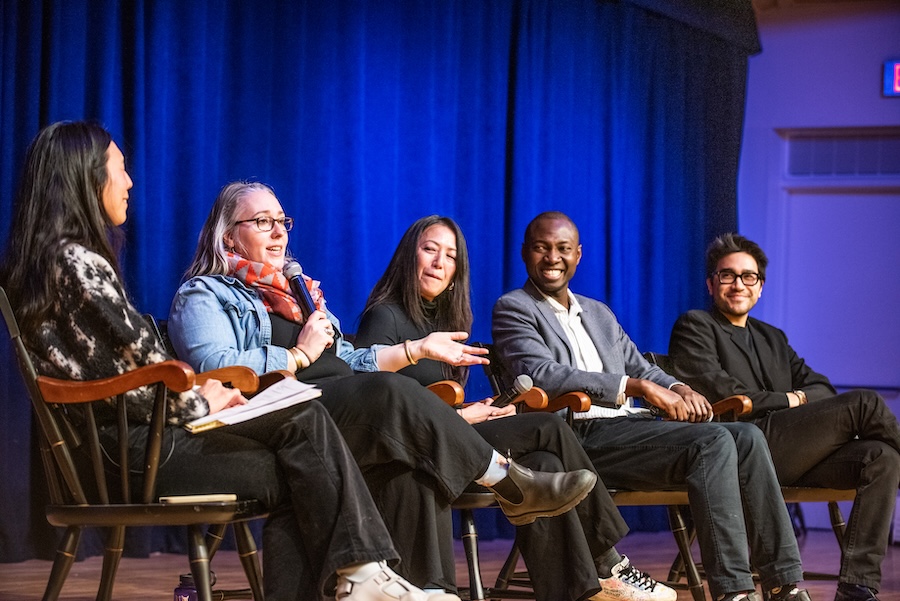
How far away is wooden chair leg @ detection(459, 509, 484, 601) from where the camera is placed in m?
2.59

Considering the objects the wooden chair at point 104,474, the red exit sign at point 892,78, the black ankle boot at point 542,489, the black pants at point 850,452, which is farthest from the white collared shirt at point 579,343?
the red exit sign at point 892,78

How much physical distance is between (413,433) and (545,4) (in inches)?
132

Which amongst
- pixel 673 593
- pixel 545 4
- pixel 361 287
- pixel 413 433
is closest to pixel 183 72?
pixel 361 287

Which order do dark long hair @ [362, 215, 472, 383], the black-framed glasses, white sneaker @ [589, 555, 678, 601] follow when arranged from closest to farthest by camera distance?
1. white sneaker @ [589, 555, 678, 601]
2. dark long hair @ [362, 215, 472, 383]
3. the black-framed glasses

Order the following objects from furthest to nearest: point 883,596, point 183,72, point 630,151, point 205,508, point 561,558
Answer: point 630,151
point 183,72
point 883,596
point 561,558
point 205,508

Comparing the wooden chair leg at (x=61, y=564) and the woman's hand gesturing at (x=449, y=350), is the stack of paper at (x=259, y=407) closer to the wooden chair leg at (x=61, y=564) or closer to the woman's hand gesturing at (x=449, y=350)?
the wooden chair leg at (x=61, y=564)

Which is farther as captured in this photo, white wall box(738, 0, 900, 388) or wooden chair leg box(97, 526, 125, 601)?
white wall box(738, 0, 900, 388)

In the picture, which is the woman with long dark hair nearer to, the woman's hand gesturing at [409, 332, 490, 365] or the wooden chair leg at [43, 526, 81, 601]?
the woman's hand gesturing at [409, 332, 490, 365]

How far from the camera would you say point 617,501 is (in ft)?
9.50

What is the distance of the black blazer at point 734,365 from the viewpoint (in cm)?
349

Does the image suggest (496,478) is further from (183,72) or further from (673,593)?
(183,72)

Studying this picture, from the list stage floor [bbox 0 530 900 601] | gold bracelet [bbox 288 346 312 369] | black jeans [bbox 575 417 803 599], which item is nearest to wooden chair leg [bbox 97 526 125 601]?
gold bracelet [bbox 288 346 312 369]

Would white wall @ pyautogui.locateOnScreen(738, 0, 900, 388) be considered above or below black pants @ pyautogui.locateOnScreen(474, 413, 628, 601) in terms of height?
above

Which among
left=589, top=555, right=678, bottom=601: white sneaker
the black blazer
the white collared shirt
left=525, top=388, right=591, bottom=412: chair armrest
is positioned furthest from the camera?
the black blazer
